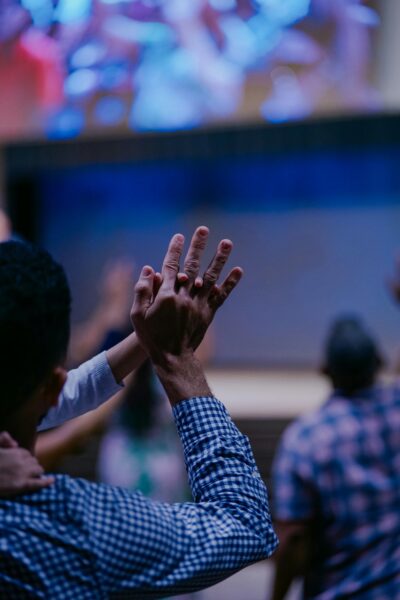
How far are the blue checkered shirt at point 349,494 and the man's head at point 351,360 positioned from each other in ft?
0.20

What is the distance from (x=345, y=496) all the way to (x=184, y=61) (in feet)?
16.9

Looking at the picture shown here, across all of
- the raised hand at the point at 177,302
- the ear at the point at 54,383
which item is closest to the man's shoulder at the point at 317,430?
the raised hand at the point at 177,302

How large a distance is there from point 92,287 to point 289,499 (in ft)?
19.4

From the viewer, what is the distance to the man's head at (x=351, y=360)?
2.49m

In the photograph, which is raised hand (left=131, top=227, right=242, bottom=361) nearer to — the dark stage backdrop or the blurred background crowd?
the blurred background crowd

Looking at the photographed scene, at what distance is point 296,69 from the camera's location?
6.80 m

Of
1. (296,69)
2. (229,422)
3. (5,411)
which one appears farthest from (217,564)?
(296,69)

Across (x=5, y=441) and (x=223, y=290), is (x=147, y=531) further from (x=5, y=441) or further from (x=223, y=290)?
(x=223, y=290)

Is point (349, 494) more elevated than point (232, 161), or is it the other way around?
point (232, 161)

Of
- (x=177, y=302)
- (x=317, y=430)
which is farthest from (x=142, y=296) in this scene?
(x=317, y=430)

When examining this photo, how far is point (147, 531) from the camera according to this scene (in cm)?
100

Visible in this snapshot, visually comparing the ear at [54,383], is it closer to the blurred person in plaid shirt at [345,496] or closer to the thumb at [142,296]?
the thumb at [142,296]

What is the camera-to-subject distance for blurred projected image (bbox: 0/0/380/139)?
6.70 meters

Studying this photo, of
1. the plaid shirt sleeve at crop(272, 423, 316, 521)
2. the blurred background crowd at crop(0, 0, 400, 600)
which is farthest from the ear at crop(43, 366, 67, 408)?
the blurred background crowd at crop(0, 0, 400, 600)
